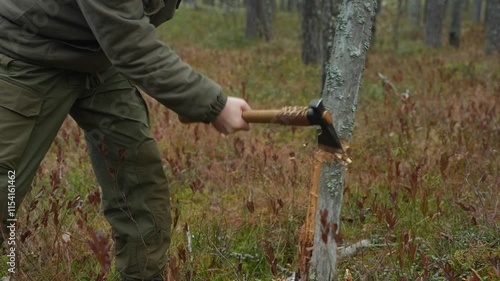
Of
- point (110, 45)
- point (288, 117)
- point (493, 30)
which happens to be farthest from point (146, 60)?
point (493, 30)

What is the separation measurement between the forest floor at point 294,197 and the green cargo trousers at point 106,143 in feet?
0.58

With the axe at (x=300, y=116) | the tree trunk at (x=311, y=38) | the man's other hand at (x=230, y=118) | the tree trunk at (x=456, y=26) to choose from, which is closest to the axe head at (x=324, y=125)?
the axe at (x=300, y=116)

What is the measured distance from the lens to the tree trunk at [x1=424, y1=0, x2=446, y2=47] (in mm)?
17516

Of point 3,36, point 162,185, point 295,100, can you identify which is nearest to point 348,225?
point 162,185

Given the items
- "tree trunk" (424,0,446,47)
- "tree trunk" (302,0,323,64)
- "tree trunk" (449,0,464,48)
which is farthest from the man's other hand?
"tree trunk" (449,0,464,48)

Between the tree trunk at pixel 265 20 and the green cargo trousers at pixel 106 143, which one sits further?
the tree trunk at pixel 265 20

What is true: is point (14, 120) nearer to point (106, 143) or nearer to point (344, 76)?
point (106, 143)

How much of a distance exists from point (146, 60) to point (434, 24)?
16761 mm

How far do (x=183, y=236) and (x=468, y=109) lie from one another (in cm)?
373

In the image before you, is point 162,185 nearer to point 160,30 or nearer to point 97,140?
point 97,140

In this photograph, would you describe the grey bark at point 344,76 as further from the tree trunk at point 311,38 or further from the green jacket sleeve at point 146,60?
the tree trunk at point 311,38

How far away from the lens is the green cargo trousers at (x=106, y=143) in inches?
97.6

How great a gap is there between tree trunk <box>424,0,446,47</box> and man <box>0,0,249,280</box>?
15793 mm

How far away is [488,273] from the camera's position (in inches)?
120
